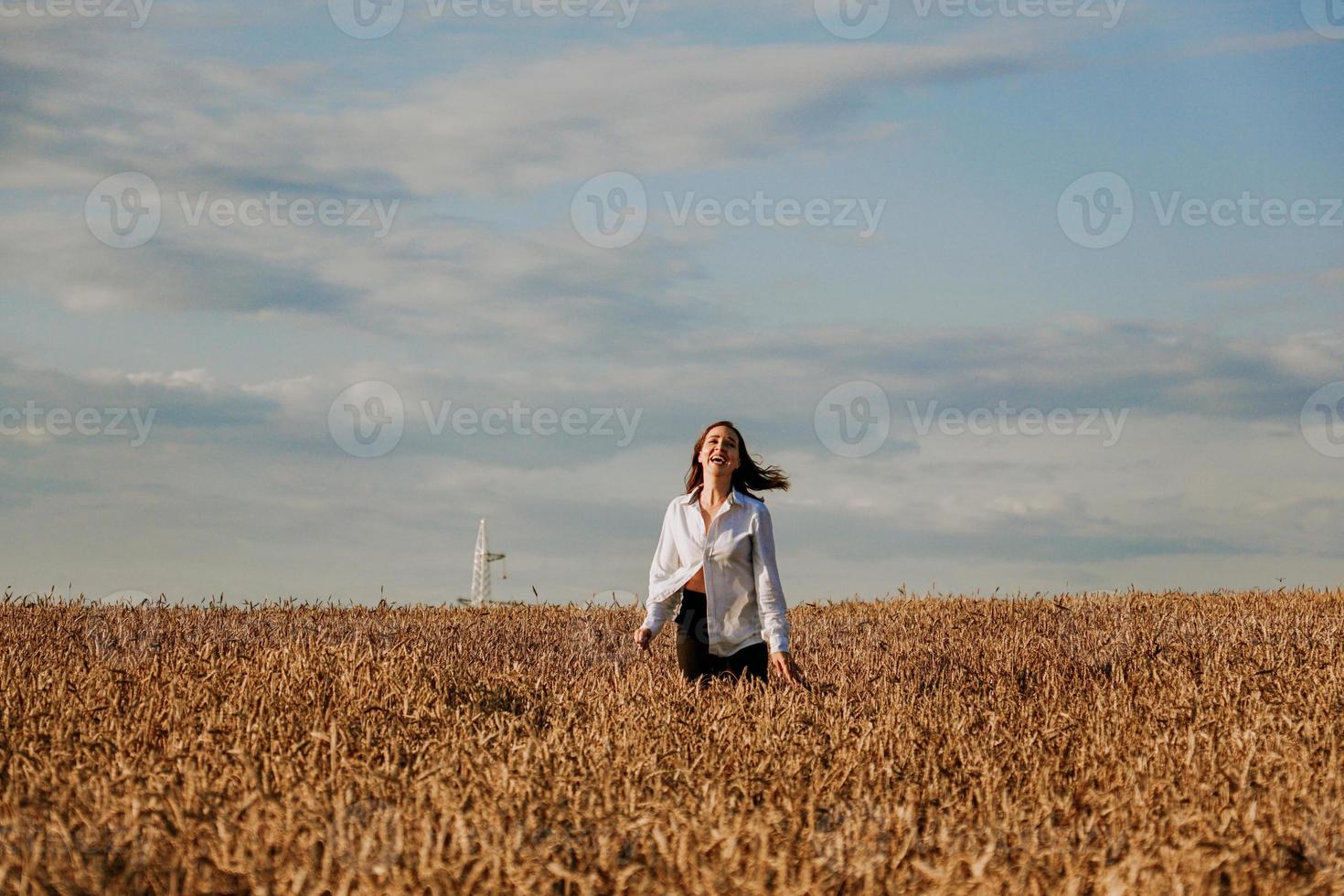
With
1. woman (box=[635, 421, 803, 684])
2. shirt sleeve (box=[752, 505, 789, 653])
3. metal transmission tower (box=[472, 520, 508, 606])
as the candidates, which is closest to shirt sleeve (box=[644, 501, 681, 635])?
woman (box=[635, 421, 803, 684])

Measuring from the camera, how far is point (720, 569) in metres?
7.69

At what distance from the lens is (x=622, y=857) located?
3.33 m

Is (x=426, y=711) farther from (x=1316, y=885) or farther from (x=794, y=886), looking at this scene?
(x=1316, y=885)

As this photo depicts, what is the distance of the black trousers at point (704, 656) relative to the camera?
306 inches

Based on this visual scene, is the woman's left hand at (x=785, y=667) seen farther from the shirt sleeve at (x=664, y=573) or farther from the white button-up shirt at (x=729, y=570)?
the shirt sleeve at (x=664, y=573)

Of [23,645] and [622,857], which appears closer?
[622,857]

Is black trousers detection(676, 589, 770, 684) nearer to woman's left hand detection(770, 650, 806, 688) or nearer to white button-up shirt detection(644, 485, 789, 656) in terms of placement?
white button-up shirt detection(644, 485, 789, 656)

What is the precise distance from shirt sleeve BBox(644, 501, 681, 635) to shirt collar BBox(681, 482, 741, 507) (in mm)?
116

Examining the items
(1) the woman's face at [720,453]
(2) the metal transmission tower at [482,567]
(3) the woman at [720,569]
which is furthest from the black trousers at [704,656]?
(2) the metal transmission tower at [482,567]

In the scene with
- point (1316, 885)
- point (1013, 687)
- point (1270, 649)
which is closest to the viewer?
point (1316, 885)

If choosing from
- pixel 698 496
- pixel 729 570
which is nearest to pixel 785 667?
pixel 729 570

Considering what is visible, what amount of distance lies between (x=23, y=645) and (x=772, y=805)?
307 inches

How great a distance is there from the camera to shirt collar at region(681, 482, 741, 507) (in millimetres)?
7680

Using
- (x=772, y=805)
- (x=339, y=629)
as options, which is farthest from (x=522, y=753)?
(x=339, y=629)
